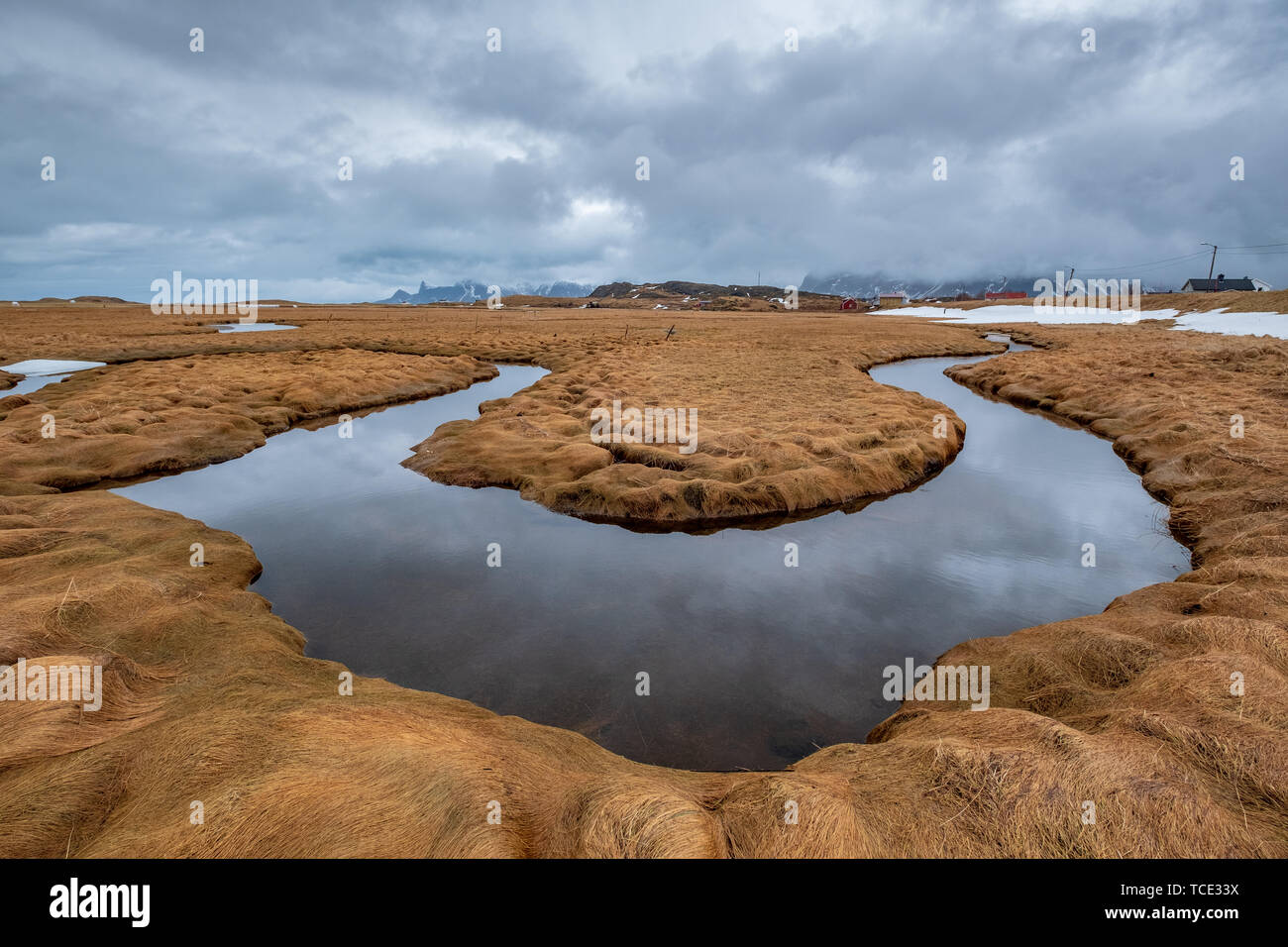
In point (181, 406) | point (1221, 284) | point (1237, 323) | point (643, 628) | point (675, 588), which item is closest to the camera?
point (643, 628)

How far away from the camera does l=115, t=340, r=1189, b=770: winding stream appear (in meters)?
7.67

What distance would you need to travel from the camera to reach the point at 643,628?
9.45 m

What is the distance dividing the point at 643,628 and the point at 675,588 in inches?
59.5

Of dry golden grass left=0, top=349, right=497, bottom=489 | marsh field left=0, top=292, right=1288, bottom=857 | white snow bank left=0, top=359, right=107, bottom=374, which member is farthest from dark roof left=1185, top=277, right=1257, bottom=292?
white snow bank left=0, top=359, right=107, bottom=374

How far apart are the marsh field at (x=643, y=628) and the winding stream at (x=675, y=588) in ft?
0.26

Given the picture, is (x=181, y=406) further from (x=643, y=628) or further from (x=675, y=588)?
(x=643, y=628)

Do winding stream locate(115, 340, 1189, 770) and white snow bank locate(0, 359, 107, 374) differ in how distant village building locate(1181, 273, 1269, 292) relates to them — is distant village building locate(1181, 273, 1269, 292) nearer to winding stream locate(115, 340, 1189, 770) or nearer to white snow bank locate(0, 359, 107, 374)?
winding stream locate(115, 340, 1189, 770)

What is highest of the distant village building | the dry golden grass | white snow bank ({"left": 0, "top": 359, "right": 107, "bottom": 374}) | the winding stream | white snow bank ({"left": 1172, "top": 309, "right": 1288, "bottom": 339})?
the distant village building

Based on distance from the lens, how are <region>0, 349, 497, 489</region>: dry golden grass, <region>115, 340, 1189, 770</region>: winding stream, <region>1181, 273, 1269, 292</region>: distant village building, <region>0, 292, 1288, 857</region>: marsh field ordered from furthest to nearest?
<region>1181, 273, 1269, 292</region>: distant village building
<region>0, 349, 497, 489</region>: dry golden grass
<region>115, 340, 1189, 770</region>: winding stream
<region>0, 292, 1288, 857</region>: marsh field

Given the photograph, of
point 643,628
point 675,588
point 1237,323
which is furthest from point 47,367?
point 1237,323

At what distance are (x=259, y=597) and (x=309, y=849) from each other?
6.95 meters

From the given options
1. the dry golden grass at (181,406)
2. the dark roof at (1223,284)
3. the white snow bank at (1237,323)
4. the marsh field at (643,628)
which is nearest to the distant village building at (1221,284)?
the dark roof at (1223,284)

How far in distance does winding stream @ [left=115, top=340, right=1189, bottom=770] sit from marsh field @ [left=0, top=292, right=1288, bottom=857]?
0.26 feet

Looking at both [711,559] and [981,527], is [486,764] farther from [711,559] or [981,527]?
[981,527]
